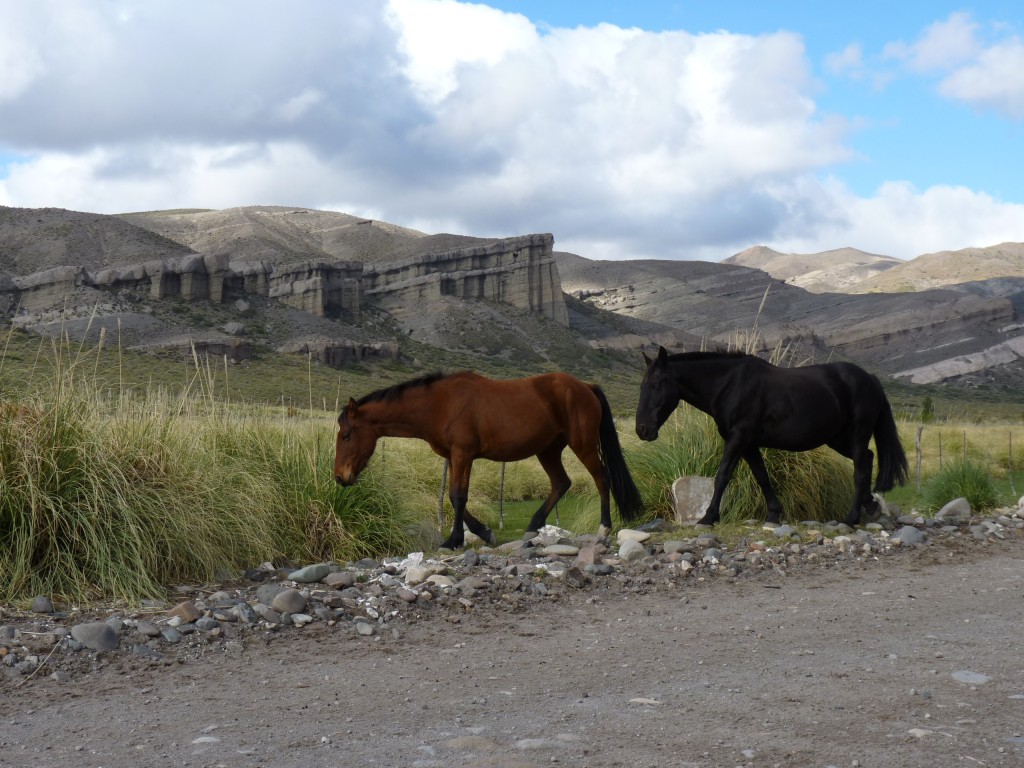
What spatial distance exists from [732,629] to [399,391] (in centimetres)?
460

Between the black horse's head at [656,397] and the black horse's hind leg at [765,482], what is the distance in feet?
3.17

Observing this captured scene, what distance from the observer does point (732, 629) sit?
664 cm

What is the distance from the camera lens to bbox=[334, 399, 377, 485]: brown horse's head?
9.74m

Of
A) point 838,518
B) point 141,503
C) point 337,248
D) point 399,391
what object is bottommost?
point 838,518

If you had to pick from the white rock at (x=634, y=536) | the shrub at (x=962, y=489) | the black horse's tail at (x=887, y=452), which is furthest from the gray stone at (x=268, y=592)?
the shrub at (x=962, y=489)

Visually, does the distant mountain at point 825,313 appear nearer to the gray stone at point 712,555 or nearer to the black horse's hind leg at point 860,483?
the black horse's hind leg at point 860,483

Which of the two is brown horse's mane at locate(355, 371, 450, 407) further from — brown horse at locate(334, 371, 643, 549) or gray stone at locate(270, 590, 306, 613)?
gray stone at locate(270, 590, 306, 613)

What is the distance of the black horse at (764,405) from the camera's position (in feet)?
34.1

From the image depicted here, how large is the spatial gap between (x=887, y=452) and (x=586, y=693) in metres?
7.11

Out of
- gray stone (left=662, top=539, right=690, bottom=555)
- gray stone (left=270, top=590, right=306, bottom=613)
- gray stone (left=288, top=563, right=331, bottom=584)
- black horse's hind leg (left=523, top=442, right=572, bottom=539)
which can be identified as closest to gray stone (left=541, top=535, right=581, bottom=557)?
gray stone (left=662, top=539, right=690, bottom=555)

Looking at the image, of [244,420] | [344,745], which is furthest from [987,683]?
[244,420]

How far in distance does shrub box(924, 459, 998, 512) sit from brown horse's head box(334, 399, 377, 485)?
721 cm

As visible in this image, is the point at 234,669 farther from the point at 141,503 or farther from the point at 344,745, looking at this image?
the point at 141,503

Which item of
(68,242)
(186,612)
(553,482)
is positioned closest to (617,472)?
(553,482)
